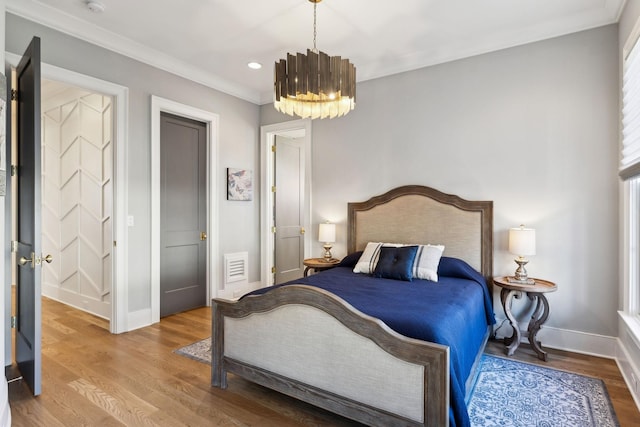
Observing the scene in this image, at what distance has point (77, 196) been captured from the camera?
169 inches

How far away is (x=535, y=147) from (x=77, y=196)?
5039 mm

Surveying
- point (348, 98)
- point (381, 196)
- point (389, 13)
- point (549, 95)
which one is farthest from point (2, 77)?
→ point (549, 95)

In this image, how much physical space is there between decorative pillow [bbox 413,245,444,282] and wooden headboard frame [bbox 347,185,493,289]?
344 millimetres

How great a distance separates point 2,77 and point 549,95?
3988 mm

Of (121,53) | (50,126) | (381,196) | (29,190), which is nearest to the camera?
(29,190)

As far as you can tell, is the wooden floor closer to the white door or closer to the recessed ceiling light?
the white door

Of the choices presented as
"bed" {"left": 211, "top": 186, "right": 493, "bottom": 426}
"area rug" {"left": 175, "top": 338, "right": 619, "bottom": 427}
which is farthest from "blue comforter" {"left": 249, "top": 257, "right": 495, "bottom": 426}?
"area rug" {"left": 175, "top": 338, "right": 619, "bottom": 427}

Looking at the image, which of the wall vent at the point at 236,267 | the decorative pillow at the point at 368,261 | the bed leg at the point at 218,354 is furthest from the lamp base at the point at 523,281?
the wall vent at the point at 236,267

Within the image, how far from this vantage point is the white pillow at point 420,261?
302cm

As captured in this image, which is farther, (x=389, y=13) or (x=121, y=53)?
(x=121, y=53)

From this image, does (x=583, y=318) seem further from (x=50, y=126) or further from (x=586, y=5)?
(x=50, y=126)

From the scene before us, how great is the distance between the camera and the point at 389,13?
2900 millimetres

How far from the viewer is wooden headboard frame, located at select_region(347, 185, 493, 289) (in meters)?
3.37

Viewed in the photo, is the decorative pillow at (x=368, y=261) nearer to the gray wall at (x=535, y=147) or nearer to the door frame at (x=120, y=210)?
the gray wall at (x=535, y=147)
